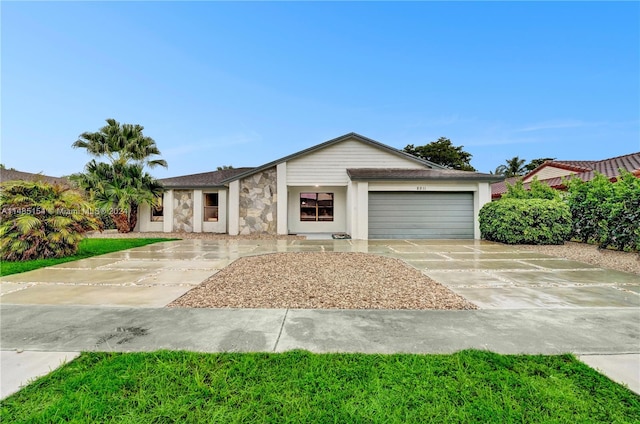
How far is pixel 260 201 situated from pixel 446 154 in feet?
98.4

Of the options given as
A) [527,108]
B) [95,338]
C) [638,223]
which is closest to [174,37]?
[95,338]

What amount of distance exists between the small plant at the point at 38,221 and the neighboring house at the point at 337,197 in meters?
6.54

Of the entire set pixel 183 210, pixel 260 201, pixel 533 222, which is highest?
pixel 260 201

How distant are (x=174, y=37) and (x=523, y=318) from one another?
56.4 feet

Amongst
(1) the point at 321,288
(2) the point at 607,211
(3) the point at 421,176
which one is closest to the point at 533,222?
(2) the point at 607,211

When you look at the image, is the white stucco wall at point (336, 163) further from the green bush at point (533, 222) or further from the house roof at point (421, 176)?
the green bush at point (533, 222)

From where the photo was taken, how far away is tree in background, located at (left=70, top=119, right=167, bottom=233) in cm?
1352

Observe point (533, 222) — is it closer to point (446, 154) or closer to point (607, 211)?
point (607, 211)

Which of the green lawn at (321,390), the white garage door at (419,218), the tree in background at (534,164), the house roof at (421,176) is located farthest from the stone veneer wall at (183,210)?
the tree in background at (534,164)

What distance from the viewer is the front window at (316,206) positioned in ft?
51.7

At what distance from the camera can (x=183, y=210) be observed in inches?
606

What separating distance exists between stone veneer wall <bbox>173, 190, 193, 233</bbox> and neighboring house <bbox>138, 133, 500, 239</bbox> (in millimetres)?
53

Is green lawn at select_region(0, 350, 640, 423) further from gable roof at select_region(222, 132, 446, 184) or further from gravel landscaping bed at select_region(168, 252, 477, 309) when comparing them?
gable roof at select_region(222, 132, 446, 184)

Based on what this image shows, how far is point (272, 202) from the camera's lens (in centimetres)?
1393
